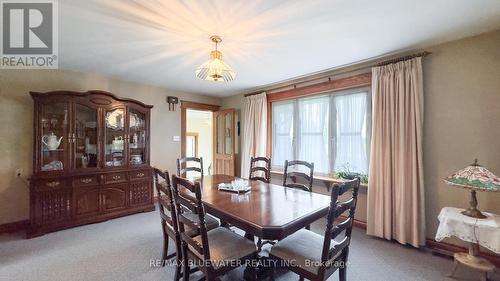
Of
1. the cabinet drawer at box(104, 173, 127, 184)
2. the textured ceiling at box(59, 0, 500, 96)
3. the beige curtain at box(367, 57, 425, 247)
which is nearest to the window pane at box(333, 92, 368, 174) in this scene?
the beige curtain at box(367, 57, 425, 247)

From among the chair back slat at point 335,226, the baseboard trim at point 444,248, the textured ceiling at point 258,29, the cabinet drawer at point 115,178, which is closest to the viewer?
the chair back slat at point 335,226

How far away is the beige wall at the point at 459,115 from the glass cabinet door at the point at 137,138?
4283 millimetres

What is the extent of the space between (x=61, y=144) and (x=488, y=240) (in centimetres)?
503

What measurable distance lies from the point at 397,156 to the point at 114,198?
418 cm

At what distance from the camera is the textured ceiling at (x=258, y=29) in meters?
1.81

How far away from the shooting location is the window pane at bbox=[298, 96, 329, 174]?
12.0 ft

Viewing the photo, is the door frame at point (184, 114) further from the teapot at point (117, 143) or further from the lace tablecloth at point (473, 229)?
the lace tablecloth at point (473, 229)

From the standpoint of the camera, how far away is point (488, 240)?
5.95 feet

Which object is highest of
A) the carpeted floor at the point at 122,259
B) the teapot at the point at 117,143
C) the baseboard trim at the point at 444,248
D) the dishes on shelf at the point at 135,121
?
the dishes on shelf at the point at 135,121

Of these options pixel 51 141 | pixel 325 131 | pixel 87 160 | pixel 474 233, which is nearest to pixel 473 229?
pixel 474 233

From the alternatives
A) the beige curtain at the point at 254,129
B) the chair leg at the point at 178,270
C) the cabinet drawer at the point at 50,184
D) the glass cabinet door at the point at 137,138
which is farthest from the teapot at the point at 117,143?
the chair leg at the point at 178,270

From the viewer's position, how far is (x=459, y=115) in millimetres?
2395

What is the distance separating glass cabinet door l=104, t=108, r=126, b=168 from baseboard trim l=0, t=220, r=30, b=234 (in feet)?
4.34

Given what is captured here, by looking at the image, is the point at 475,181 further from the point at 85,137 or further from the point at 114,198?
the point at 85,137
